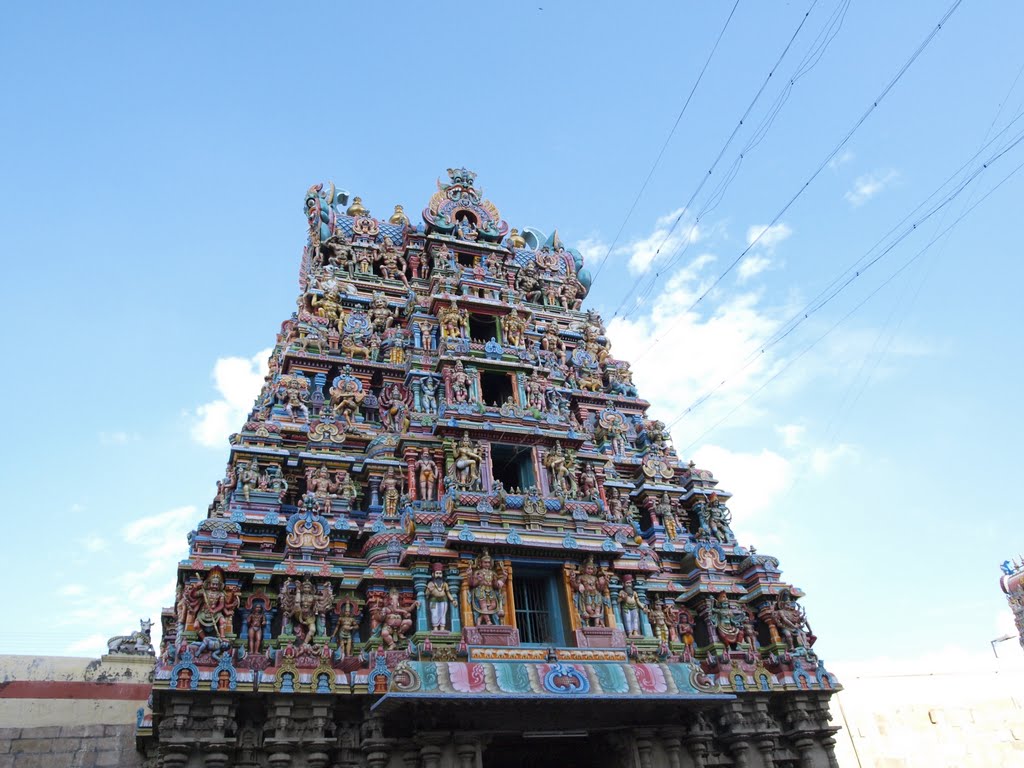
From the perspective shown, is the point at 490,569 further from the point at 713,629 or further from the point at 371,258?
the point at 371,258

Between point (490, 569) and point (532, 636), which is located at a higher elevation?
point (490, 569)

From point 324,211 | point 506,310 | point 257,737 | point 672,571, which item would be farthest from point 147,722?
point 324,211

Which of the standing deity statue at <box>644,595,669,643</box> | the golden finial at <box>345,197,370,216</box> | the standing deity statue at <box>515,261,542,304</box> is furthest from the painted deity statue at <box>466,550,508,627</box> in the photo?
the golden finial at <box>345,197,370,216</box>

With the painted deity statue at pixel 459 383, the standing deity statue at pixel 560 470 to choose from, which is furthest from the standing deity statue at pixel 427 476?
the standing deity statue at pixel 560 470

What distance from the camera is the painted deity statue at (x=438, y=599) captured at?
18.3 meters

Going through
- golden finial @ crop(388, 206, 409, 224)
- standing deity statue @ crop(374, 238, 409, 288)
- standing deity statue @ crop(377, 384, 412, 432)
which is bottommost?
standing deity statue @ crop(377, 384, 412, 432)

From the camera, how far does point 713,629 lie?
21.8 metres

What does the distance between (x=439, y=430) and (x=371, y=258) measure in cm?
1074

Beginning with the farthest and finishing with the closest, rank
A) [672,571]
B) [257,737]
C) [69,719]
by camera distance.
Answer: [672,571], [69,719], [257,737]

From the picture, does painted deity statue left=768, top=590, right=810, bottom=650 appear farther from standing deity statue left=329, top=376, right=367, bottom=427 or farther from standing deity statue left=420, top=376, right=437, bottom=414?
standing deity statue left=329, top=376, right=367, bottom=427

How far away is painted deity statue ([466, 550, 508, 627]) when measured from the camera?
1858cm

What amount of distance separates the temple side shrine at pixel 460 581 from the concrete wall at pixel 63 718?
9.59 ft

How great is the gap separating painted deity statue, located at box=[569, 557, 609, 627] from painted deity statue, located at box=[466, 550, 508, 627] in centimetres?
192

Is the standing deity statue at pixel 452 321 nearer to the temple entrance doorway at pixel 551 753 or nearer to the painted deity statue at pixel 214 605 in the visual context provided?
the painted deity statue at pixel 214 605
